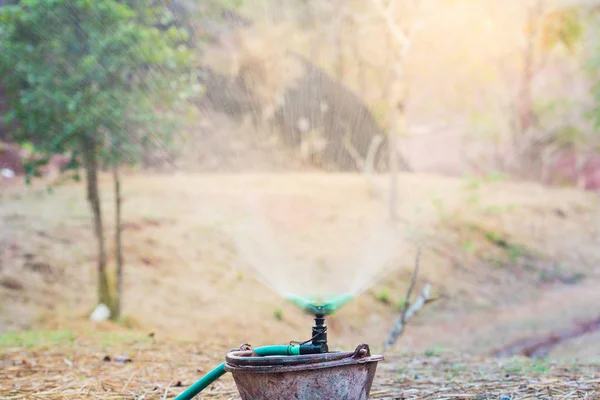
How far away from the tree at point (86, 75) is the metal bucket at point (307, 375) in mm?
4398

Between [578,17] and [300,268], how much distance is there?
8.64m

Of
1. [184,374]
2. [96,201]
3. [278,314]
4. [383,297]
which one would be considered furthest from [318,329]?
[383,297]

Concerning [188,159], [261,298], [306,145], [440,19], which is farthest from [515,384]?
[440,19]

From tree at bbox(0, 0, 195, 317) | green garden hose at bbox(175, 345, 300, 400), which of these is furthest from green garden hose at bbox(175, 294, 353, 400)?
tree at bbox(0, 0, 195, 317)

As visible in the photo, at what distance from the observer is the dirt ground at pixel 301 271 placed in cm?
719

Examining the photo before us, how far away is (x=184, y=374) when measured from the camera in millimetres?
3250

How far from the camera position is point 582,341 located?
25.4ft

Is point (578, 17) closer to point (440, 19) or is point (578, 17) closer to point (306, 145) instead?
point (440, 19)

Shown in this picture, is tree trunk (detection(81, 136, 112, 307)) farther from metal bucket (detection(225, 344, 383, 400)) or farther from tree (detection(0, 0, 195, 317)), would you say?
metal bucket (detection(225, 344, 383, 400))

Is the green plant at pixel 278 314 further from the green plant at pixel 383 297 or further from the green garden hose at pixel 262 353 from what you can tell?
the green garden hose at pixel 262 353

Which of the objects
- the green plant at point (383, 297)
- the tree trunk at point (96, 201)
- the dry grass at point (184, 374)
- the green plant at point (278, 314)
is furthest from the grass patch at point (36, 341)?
the green plant at point (383, 297)

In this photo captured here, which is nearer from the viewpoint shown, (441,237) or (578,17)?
(441,237)

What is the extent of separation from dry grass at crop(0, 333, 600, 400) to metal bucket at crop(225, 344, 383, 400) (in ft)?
2.55

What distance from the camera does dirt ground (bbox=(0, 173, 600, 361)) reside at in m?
7.19
